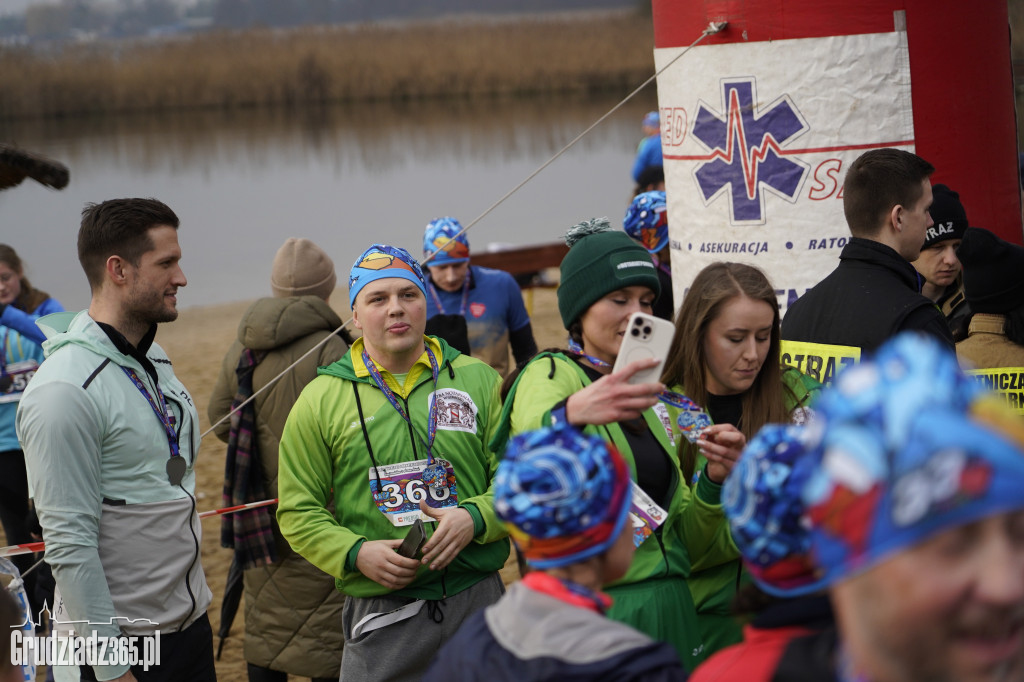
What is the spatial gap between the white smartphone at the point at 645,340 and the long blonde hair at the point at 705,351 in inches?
23.1

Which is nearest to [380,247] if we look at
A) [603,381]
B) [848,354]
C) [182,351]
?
[603,381]

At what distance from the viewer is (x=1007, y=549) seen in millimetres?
1263

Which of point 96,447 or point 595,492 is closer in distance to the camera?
point 595,492

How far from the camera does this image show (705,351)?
3.27 meters

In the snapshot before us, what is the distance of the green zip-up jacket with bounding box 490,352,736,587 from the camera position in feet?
9.20

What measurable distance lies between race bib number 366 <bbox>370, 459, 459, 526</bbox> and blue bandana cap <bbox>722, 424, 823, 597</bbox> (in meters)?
1.74

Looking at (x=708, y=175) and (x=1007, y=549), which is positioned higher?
(x=708, y=175)

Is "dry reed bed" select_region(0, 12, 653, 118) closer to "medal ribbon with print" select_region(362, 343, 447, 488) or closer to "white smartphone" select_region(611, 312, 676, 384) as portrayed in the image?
"medal ribbon with print" select_region(362, 343, 447, 488)

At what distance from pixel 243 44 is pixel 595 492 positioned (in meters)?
52.6

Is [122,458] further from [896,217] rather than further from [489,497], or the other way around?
[896,217]

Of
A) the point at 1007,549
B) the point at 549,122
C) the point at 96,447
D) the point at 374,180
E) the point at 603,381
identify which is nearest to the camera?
the point at 1007,549

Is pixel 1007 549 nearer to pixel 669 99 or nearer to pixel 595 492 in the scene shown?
pixel 595 492

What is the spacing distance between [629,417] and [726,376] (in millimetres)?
755
